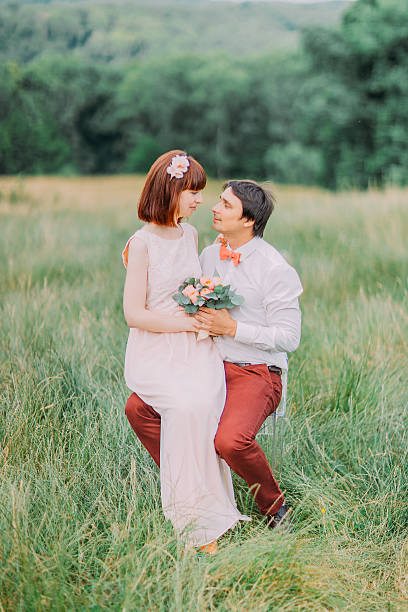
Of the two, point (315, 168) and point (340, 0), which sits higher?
point (340, 0)

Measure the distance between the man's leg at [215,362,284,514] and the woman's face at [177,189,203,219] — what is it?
66cm

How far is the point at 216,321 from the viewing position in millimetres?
2422

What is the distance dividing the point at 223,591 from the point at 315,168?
29.7 meters

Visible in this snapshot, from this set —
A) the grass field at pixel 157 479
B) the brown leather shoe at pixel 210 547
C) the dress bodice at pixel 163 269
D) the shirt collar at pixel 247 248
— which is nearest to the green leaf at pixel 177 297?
the dress bodice at pixel 163 269

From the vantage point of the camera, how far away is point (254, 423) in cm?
233

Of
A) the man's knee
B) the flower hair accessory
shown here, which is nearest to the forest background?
the man's knee

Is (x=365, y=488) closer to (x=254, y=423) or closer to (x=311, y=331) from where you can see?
(x=254, y=423)

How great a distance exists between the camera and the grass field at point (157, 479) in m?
1.95

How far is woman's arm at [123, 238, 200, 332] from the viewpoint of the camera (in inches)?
96.2

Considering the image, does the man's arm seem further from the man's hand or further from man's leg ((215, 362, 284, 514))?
man's leg ((215, 362, 284, 514))

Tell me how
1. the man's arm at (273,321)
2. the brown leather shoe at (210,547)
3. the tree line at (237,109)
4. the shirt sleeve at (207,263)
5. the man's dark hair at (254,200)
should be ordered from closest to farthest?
the brown leather shoe at (210,547) < the man's arm at (273,321) < the man's dark hair at (254,200) < the shirt sleeve at (207,263) < the tree line at (237,109)

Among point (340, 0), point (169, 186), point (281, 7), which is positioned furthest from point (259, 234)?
point (281, 7)

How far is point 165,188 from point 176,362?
27.5 inches

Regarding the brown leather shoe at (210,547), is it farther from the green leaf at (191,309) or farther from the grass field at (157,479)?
the green leaf at (191,309)
